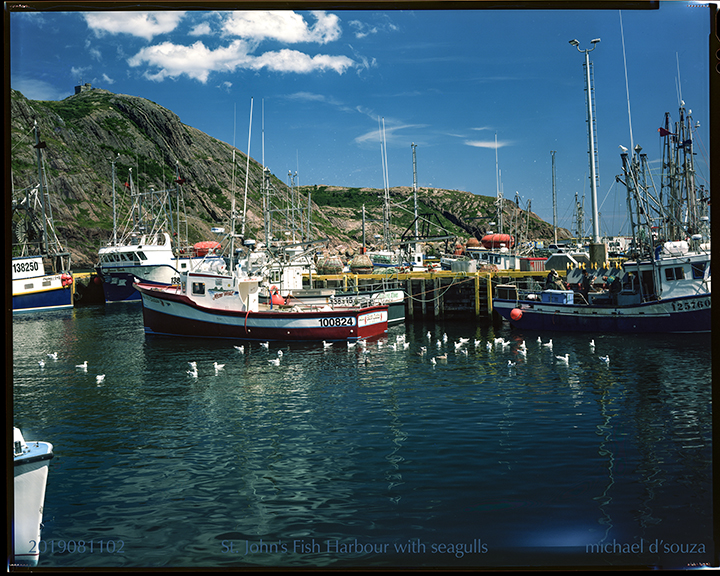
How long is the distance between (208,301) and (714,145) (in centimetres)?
2663

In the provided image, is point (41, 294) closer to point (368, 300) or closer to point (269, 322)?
point (269, 322)

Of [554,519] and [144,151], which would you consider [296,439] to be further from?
[144,151]

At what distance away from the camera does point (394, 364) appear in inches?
842

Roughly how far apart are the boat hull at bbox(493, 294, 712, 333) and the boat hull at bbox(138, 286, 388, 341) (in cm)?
817

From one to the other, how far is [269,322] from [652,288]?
19.7m

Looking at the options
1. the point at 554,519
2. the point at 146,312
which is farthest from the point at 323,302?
the point at 554,519

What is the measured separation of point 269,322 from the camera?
27062 millimetres

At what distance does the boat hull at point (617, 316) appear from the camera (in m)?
25.0

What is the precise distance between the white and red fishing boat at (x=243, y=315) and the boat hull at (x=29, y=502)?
21727 millimetres

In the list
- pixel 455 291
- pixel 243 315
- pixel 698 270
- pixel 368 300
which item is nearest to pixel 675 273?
pixel 698 270

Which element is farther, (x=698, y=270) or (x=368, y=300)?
(x=368, y=300)

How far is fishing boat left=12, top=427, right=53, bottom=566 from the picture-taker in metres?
4.45

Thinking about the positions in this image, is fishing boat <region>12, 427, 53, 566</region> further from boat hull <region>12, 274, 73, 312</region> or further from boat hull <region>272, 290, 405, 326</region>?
boat hull <region>12, 274, 73, 312</region>

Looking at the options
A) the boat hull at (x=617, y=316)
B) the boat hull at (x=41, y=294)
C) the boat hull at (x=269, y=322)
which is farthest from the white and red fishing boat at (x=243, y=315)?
the boat hull at (x=41, y=294)
